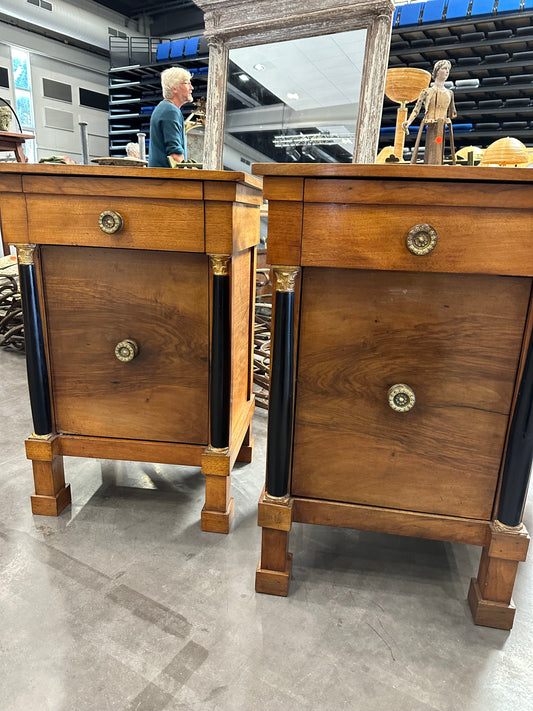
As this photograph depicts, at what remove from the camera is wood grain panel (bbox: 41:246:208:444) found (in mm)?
1225

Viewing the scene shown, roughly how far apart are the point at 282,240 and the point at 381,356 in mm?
326

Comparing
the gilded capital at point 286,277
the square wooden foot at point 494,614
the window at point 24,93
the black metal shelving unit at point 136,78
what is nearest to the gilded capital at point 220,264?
the gilded capital at point 286,277

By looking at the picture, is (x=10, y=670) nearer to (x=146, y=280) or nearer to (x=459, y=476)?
(x=146, y=280)

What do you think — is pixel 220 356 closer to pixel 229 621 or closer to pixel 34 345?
pixel 34 345

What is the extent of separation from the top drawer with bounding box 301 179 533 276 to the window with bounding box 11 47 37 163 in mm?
8080

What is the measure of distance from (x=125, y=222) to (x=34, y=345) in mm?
432

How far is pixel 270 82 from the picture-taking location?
7.26 ft

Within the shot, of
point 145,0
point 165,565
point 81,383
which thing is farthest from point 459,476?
point 145,0

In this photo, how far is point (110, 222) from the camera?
45.1 inches

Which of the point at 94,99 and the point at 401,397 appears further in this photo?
the point at 94,99

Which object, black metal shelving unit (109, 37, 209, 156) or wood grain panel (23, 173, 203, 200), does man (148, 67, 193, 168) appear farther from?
black metal shelving unit (109, 37, 209, 156)

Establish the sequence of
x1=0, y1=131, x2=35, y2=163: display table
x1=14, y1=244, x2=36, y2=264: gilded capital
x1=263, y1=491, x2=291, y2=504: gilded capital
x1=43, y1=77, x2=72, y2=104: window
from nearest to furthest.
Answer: x1=263, y1=491, x2=291, y2=504: gilded capital, x1=14, y1=244, x2=36, y2=264: gilded capital, x1=0, y1=131, x2=35, y2=163: display table, x1=43, y1=77, x2=72, y2=104: window

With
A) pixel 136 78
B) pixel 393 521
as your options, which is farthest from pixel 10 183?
pixel 136 78

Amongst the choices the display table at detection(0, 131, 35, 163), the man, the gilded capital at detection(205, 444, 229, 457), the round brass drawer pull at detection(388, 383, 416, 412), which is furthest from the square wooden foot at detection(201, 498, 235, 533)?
the display table at detection(0, 131, 35, 163)
